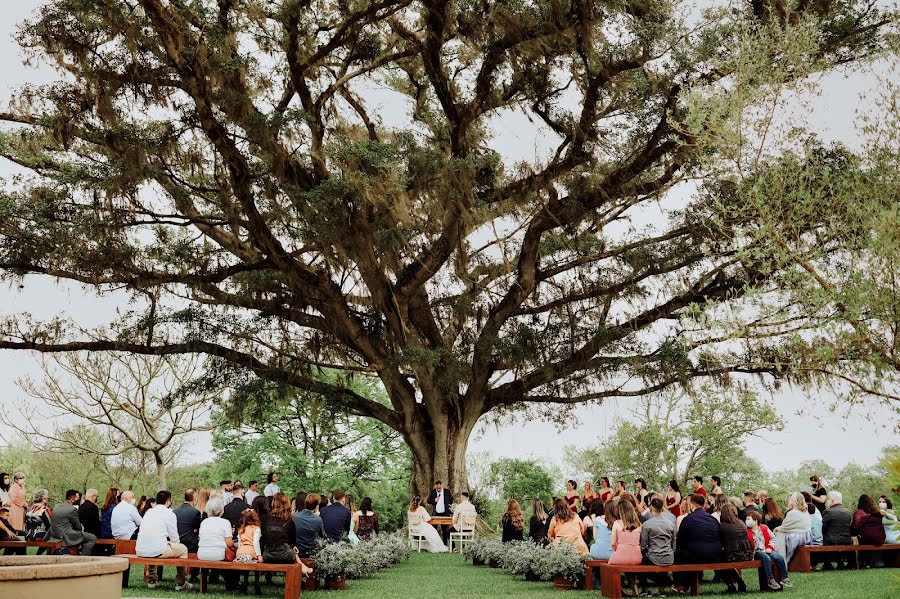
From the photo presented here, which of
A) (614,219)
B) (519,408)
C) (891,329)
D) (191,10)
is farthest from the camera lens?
(519,408)

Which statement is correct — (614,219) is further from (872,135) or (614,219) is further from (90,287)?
(90,287)

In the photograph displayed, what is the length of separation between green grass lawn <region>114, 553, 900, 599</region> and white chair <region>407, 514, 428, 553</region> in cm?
343

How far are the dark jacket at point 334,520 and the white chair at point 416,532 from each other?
4.18 metres

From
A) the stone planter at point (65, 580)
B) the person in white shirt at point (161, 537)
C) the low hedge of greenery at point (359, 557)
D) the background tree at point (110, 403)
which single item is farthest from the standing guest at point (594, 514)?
the background tree at point (110, 403)

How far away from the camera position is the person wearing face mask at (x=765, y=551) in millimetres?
10289

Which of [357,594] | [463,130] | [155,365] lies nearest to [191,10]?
[463,130]

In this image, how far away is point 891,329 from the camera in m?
8.63

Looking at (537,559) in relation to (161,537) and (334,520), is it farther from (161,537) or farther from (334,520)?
(161,537)

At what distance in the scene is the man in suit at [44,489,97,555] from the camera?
11594 millimetres

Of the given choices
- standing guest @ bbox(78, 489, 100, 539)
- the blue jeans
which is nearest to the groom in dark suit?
standing guest @ bbox(78, 489, 100, 539)

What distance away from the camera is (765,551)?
1053 centimetres

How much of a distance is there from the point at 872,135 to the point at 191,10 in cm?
967

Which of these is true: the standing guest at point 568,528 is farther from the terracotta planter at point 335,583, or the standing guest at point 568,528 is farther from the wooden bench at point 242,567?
the wooden bench at point 242,567

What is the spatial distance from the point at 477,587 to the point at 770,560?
3633 millimetres
